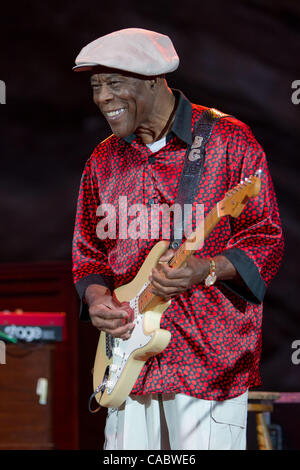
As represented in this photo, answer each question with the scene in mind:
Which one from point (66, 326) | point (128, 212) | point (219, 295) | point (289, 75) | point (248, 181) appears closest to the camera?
point (248, 181)

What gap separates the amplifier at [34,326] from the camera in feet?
14.6

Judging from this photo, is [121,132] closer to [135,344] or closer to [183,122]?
[183,122]

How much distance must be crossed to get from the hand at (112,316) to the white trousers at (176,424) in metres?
0.24

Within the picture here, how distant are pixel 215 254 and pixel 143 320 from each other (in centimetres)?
34

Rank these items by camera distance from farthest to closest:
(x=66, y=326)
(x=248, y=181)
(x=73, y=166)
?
(x=73, y=166), (x=66, y=326), (x=248, y=181)

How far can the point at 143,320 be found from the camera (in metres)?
2.48

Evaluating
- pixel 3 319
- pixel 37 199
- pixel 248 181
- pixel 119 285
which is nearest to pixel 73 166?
pixel 37 199

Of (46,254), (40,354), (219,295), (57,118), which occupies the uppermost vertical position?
(57,118)

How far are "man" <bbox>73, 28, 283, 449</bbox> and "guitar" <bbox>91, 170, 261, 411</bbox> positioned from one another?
0.04 meters

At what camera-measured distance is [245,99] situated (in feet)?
16.4

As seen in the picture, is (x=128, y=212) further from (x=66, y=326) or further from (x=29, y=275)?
(x=29, y=275)

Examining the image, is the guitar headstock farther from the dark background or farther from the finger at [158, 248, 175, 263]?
the dark background

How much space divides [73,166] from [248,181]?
3548 millimetres

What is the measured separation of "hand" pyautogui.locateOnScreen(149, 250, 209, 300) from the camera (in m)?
2.29
